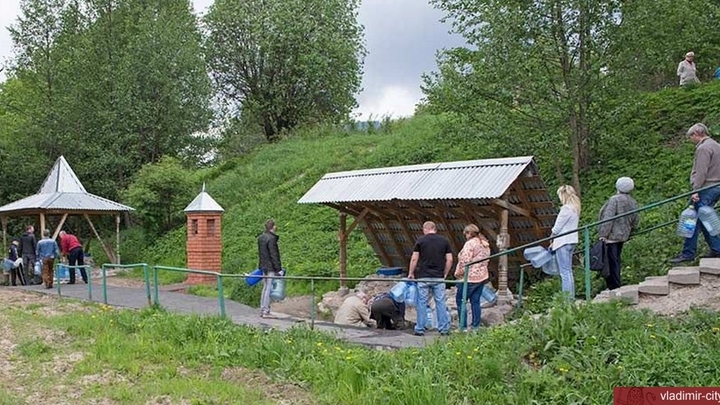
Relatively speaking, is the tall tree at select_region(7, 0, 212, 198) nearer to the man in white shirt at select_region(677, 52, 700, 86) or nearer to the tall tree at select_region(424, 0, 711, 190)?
the tall tree at select_region(424, 0, 711, 190)

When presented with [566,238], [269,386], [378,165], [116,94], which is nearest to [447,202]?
[566,238]

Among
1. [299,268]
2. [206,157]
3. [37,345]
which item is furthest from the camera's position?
[206,157]

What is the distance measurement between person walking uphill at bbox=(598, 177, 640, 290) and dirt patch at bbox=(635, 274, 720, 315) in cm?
59

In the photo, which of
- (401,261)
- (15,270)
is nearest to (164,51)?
(15,270)

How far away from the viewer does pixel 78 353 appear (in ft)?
33.4

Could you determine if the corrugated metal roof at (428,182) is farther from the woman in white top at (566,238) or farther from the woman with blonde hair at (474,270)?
the woman in white top at (566,238)

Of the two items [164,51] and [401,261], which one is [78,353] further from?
[164,51]

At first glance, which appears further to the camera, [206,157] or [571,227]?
[206,157]

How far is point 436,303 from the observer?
1002 centimetres

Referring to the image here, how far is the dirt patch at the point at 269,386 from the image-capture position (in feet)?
24.9

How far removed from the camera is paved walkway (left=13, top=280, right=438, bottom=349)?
31.6 feet

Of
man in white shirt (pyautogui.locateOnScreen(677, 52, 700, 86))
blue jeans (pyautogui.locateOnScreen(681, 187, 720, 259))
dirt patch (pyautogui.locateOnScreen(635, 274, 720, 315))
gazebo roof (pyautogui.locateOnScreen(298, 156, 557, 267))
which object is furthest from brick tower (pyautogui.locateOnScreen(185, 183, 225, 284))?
blue jeans (pyautogui.locateOnScreen(681, 187, 720, 259))

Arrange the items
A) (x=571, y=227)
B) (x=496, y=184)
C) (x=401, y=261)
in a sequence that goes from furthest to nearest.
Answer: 1. (x=401, y=261)
2. (x=496, y=184)
3. (x=571, y=227)

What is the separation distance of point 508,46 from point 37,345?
10564 mm
